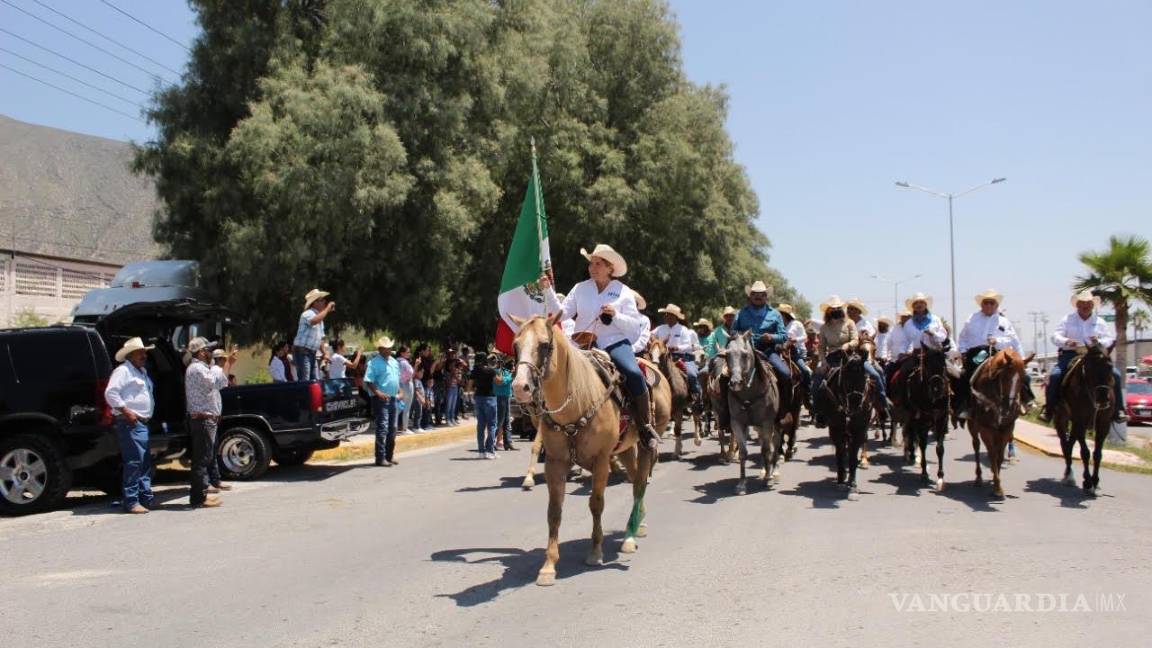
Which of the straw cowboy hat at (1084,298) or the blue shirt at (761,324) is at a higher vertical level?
the straw cowboy hat at (1084,298)

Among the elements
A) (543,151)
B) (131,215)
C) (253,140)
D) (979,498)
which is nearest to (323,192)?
(253,140)

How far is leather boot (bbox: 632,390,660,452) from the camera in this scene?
8.55 m

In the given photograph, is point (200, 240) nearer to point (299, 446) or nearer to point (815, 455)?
point (299, 446)

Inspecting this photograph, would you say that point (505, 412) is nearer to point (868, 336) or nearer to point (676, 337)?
point (676, 337)

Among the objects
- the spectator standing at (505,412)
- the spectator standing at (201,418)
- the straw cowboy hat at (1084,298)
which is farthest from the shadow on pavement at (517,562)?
the spectator standing at (505,412)

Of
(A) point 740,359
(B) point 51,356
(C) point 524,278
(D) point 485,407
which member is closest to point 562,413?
(C) point 524,278

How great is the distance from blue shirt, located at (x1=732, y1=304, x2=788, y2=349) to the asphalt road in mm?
2095

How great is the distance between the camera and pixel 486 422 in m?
16.8

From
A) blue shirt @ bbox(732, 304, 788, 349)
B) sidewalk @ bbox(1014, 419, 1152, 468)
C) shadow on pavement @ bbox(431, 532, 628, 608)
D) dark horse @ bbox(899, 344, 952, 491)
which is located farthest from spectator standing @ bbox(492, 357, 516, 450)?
sidewalk @ bbox(1014, 419, 1152, 468)

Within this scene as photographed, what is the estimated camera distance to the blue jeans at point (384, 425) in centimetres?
1560

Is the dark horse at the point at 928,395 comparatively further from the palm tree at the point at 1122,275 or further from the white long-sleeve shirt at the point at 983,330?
the palm tree at the point at 1122,275

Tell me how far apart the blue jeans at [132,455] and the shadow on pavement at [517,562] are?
4964 mm

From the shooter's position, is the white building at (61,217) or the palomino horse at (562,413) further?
the white building at (61,217)

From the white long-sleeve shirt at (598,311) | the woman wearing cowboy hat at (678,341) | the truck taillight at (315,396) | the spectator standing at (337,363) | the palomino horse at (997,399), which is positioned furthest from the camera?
the spectator standing at (337,363)
